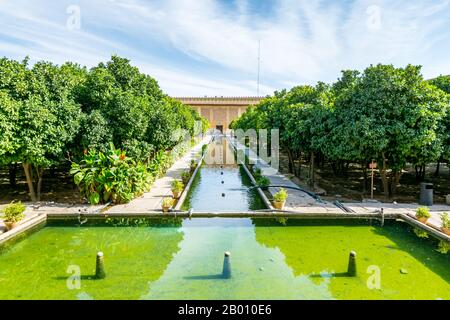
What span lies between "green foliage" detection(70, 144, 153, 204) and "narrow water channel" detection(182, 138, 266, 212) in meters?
2.43

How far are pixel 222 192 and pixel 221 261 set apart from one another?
8.79m

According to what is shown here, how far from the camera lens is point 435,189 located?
56.3 ft

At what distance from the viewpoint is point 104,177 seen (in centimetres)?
1270

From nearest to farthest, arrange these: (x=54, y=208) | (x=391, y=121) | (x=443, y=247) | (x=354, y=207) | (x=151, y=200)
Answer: (x=443, y=247) → (x=54, y=208) → (x=354, y=207) → (x=391, y=121) → (x=151, y=200)

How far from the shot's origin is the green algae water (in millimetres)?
6840

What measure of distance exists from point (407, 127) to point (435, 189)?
639 centimetres

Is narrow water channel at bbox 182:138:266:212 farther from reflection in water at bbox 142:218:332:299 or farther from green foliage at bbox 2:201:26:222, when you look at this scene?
green foliage at bbox 2:201:26:222

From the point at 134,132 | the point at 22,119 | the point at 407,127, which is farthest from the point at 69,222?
the point at 407,127

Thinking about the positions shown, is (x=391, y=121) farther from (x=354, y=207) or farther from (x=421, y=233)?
(x=421, y=233)

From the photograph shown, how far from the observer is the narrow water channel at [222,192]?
1393 cm

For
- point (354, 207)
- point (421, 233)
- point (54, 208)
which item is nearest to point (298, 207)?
point (354, 207)

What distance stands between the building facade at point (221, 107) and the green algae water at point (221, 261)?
73994mm

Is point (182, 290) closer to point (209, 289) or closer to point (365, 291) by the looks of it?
point (209, 289)

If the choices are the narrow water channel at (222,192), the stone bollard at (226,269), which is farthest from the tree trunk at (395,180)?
the stone bollard at (226,269)
